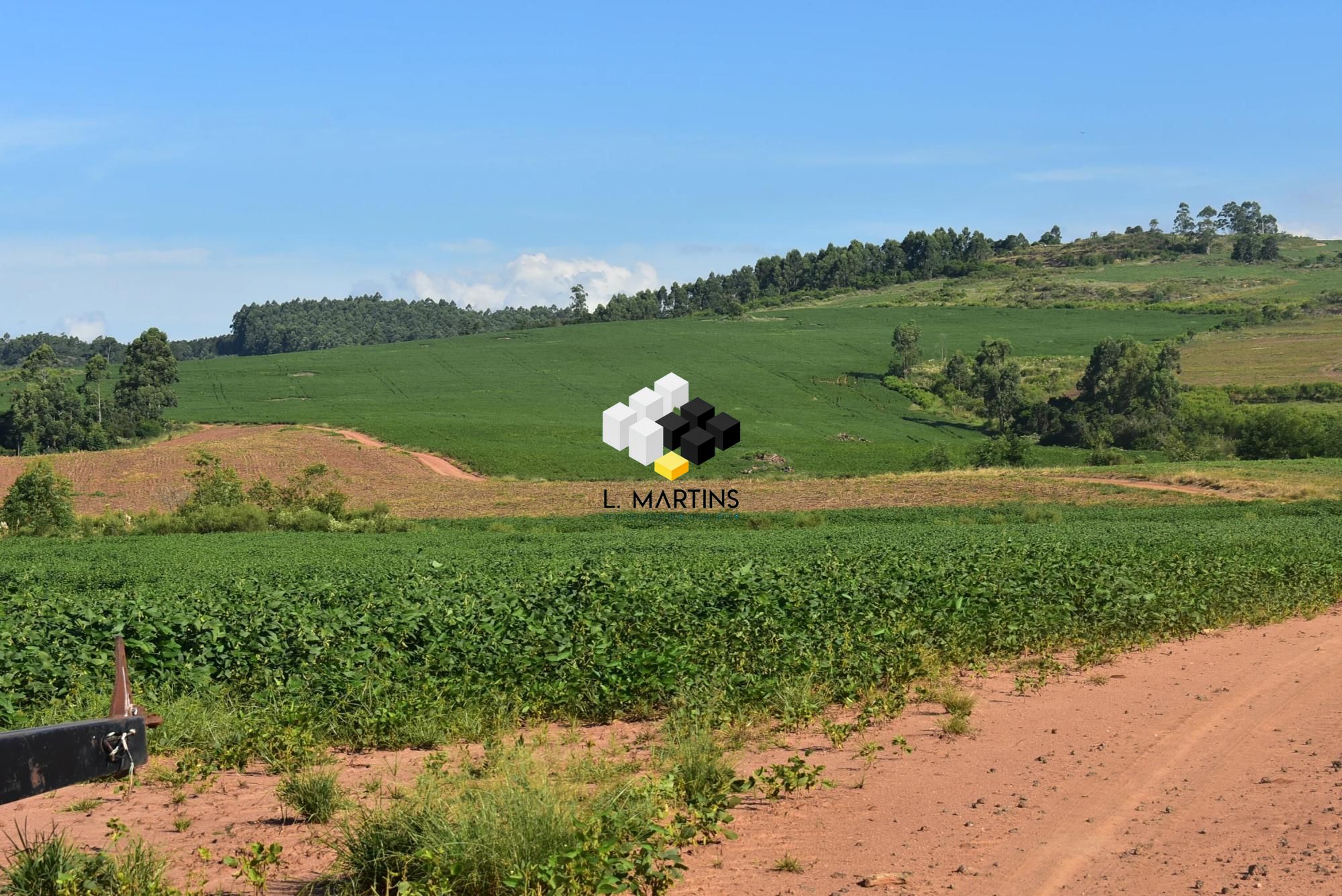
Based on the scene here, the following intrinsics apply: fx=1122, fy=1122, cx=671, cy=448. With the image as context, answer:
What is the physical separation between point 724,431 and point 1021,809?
71.1 meters

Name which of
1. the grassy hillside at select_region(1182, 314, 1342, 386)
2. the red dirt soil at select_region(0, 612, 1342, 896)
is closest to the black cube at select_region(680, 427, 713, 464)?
the grassy hillside at select_region(1182, 314, 1342, 386)

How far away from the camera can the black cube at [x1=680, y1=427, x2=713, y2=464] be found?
69.1m

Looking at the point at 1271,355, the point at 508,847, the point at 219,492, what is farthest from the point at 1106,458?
the point at 508,847

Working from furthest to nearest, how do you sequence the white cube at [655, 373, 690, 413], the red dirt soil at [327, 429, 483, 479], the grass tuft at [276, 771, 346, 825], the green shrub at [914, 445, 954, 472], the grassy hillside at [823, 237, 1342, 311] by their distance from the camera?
the grassy hillside at [823, 237, 1342, 311]
the green shrub at [914, 445, 954, 472]
the red dirt soil at [327, 429, 483, 479]
the white cube at [655, 373, 690, 413]
the grass tuft at [276, 771, 346, 825]

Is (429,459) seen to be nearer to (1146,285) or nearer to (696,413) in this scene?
(696,413)

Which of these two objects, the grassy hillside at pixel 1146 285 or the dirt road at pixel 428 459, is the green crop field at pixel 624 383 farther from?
the grassy hillside at pixel 1146 285

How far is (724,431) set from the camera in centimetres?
7938

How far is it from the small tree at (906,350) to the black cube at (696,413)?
43.8 metres

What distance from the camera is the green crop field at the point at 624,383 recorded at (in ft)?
258

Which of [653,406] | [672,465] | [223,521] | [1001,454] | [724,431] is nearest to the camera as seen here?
[223,521]

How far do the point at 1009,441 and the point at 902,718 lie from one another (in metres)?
67.0

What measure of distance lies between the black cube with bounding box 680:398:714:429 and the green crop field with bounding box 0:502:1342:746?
1948 inches

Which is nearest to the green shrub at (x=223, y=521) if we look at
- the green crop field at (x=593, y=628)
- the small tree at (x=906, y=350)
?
the green crop field at (x=593, y=628)

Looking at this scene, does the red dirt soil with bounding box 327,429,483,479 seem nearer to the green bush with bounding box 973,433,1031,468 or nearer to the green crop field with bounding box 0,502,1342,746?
the green bush with bounding box 973,433,1031,468
